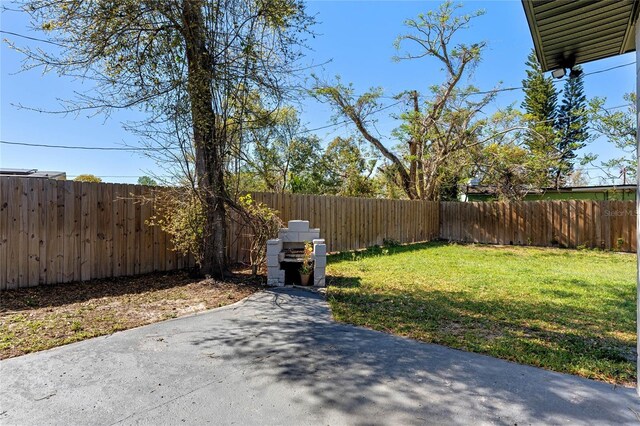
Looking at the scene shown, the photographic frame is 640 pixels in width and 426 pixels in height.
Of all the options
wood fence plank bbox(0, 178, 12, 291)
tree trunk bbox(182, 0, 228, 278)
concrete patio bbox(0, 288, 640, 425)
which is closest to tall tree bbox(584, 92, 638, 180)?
concrete patio bbox(0, 288, 640, 425)

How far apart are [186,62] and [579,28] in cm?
490

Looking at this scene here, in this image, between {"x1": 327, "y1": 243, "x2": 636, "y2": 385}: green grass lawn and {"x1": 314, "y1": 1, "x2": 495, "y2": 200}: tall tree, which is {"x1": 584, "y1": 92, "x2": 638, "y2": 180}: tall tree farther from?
{"x1": 327, "y1": 243, "x2": 636, "y2": 385}: green grass lawn

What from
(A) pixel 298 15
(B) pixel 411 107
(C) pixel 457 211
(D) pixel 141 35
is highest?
(B) pixel 411 107

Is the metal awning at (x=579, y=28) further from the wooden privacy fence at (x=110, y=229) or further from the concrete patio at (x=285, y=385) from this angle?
the wooden privacy fence at (x=110, y=229)

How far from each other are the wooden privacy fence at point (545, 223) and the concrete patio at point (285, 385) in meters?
10.8

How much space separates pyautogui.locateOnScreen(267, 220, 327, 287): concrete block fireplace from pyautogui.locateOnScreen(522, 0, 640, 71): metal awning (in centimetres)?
375

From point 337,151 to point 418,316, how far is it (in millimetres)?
14742

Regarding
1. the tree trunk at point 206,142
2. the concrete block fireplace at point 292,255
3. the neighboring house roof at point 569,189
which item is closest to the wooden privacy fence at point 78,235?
the tree trunk at point 206,142

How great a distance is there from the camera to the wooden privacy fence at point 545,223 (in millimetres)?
10523

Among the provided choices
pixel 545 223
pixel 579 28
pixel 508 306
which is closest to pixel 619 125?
pixel 545 223

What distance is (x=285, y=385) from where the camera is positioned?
2.37 meters

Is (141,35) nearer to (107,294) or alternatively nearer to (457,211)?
(107,294)

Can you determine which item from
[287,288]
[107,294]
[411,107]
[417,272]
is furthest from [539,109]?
[107,294]

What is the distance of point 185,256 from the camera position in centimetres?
646
